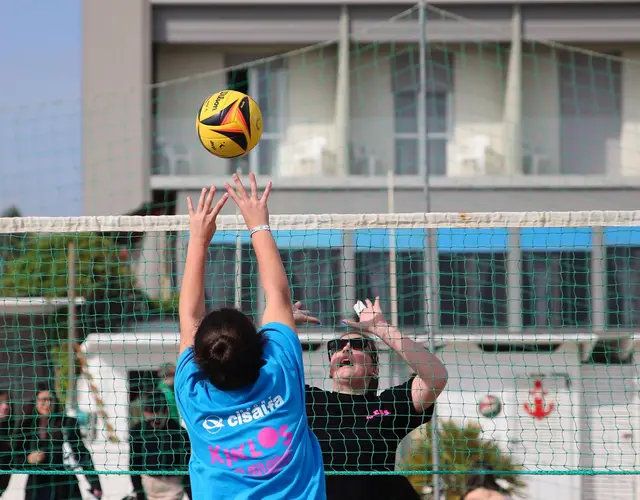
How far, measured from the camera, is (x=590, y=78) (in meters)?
17.4

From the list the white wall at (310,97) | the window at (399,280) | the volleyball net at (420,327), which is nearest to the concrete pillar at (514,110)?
the volleyball net at (420,327)

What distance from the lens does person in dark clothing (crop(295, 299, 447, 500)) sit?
4066mm

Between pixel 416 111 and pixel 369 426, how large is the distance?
13.3m

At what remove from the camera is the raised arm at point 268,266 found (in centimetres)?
300

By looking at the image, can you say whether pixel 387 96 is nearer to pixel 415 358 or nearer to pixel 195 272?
pixel 415 358

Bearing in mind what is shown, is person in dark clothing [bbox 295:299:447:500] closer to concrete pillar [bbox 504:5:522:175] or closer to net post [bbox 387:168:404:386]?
net post [bbox 387:168:404:386]

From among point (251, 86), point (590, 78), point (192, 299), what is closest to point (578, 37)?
point (590, 78)

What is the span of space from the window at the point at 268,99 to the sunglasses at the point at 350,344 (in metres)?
12.5

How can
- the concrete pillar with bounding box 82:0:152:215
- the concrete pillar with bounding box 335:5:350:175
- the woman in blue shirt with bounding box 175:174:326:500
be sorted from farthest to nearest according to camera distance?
the concrete pillar with bounding box 335:5:350:175, the concrete pillar with bounding box 82:0:152:215, the woman in blue shirt with bounding box 175:174:326:500

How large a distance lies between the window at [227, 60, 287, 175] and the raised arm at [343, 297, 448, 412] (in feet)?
41.9

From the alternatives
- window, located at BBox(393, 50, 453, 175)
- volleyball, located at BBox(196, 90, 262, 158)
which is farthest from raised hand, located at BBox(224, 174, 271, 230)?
window, located at BBox(393, 50, 453, 175)

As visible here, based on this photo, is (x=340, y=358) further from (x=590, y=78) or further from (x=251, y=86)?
(x=590, y=78)

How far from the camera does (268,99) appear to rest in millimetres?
17125

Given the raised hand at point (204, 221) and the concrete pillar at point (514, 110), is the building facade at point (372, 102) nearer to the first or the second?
the concrete pillar at point (514, 110)
